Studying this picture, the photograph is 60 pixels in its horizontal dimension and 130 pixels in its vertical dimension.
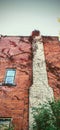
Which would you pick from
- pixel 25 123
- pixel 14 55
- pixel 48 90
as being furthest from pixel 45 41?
pixel 25 123

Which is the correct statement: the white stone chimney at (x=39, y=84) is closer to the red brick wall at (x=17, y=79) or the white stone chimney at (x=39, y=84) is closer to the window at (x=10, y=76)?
the red brick wall at (x=17, y=79)

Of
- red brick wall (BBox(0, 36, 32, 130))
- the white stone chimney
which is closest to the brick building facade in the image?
red brick wall (BBox(0, 36, 32, 130))

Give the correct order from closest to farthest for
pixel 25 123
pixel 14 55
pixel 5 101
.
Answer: pixel 25 123, pixel 5 101, pixel 14 55

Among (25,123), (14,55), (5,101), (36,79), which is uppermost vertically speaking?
(14,55)

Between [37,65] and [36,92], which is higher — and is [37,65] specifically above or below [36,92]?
above

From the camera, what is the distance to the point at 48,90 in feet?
37.4

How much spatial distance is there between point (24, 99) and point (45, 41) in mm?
6306

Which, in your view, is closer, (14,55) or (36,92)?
(36,92)

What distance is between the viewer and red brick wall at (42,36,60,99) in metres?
12.4

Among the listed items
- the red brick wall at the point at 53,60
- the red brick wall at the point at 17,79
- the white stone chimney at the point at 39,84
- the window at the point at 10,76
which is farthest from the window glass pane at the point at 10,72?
the red brick wall at the point at 53,60

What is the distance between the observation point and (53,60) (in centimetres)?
1427

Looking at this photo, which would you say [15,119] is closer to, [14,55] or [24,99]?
[24,99]

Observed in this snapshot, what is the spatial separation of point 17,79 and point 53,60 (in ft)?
10.7

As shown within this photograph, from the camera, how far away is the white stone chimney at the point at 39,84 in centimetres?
1083
